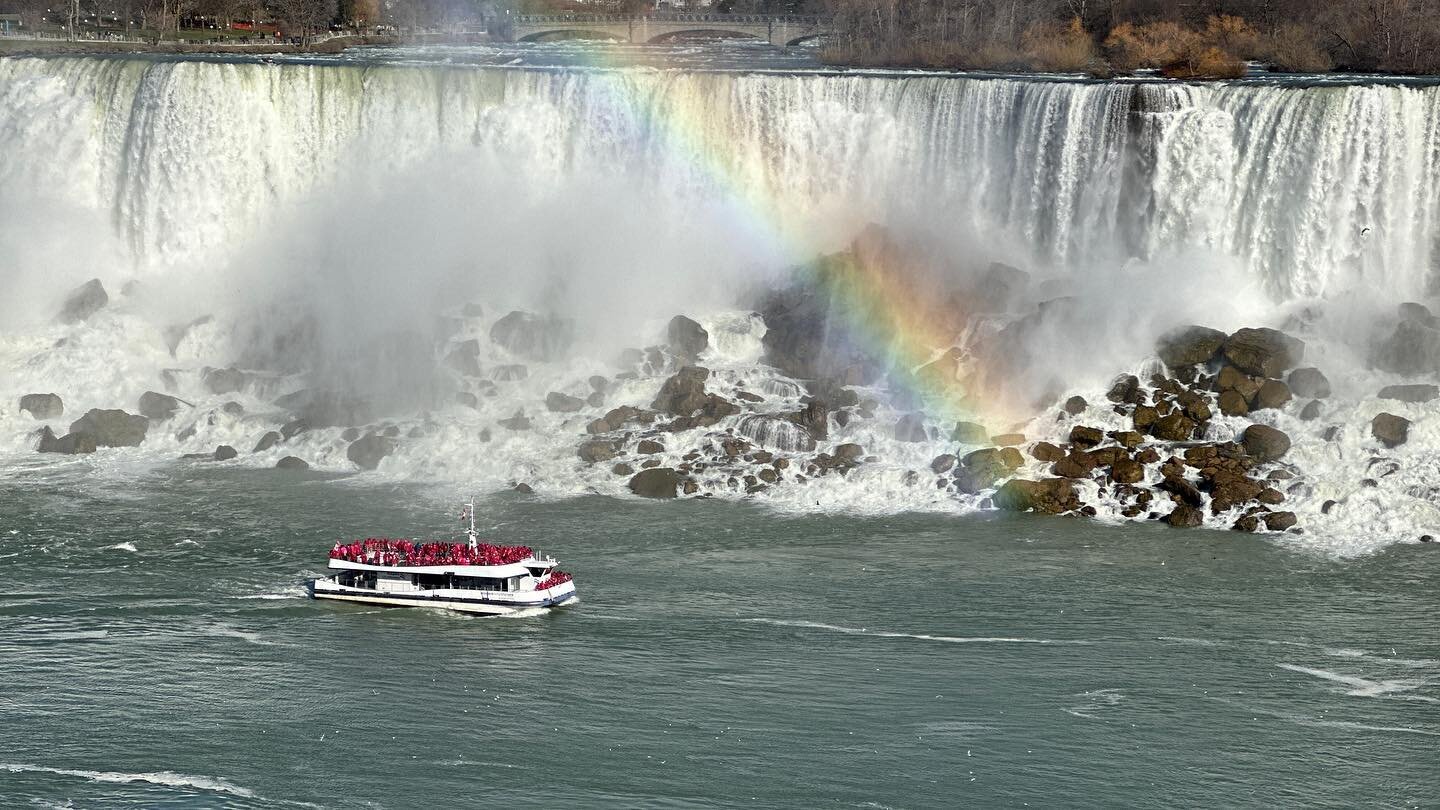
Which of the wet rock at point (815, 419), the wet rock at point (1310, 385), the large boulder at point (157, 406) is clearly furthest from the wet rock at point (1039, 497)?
the large boulder at point (157, 406)

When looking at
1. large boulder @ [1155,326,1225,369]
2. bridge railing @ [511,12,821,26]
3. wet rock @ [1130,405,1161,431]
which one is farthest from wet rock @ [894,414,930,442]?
bridge railing @ [511,12,821,26]

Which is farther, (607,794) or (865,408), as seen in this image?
(865,408)

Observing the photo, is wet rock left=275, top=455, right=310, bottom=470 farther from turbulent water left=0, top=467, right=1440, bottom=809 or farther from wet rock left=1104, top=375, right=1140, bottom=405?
Result: wet rock left=1104, top=375, right=1140, bottom=405

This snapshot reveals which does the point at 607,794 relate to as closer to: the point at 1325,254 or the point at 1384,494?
the point at 1384,494

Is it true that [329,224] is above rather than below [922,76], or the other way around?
below

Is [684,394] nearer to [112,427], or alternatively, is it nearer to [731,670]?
[112,427]

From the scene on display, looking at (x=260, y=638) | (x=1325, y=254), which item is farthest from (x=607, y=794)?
(x=1325, y=254)
